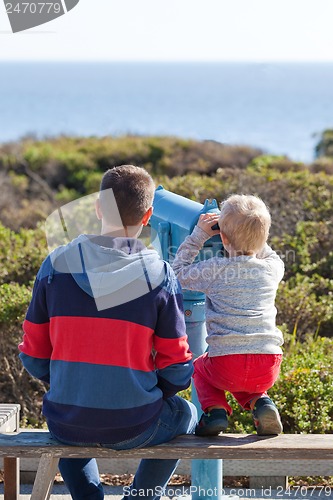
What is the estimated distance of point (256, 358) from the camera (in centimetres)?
303

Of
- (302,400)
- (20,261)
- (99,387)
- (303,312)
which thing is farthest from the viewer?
(20,261)

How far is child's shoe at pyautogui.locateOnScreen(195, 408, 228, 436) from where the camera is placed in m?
3.01

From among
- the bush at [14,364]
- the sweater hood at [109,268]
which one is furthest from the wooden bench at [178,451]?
the bush at [14,364]

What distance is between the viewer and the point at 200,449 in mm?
2893

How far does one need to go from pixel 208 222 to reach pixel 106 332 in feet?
1.95

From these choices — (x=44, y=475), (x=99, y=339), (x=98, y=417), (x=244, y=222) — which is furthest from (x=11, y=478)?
(x=244, y=222)

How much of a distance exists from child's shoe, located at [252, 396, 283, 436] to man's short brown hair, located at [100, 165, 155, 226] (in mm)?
832

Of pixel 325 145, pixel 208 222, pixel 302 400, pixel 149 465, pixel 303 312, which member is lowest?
pixel 325 145

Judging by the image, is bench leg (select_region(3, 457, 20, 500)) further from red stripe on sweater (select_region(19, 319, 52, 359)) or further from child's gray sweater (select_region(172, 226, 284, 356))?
child's gray sweater (select_region(172, 226, 284, 356))

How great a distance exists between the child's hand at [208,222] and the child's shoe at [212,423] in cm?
65

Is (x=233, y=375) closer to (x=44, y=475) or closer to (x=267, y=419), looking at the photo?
(x=267, y=419)

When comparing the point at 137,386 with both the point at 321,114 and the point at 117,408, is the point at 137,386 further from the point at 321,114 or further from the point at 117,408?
the point at 321,114

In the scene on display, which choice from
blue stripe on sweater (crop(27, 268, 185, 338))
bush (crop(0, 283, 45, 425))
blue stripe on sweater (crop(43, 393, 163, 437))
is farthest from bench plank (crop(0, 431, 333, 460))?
bush (crop(0, 283, 45, 425))

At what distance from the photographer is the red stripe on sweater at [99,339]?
9.08 ft
